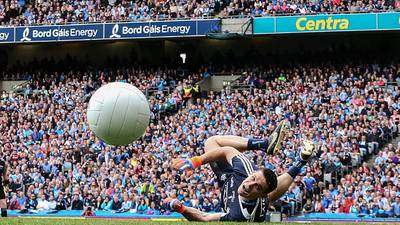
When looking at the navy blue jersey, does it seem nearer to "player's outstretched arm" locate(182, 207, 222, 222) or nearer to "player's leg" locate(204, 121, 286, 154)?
"player's outstretched arm" locate(182, 207, 222, 222)

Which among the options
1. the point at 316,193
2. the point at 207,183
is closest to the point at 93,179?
the point at 207,183

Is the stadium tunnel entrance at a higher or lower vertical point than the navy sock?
higher

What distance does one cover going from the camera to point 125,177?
74.6ft

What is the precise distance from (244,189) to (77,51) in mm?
26438

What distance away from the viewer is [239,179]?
388 inches

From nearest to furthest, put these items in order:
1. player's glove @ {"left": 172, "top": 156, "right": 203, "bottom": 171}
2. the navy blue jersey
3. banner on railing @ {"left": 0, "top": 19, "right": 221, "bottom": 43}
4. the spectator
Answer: the navy blue jersey, player's glove @ {"left": 172, "top": 156, "right": 203, "bottom": 171}, the spectator, banner on railing @ {"left": 0, "top": 19, "right": 221, "bottom": 43}

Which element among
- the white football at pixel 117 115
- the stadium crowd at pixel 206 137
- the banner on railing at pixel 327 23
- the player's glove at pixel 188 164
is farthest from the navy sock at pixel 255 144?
the banner on railing at pixel 327 23

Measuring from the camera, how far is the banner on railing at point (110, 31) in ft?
95.8

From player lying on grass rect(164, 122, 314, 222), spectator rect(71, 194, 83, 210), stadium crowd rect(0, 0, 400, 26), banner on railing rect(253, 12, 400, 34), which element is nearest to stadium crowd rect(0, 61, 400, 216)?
spectator rect(71, 194, 83, 210)

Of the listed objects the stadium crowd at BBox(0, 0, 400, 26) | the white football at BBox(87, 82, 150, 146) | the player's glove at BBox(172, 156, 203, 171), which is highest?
the stadium crowd at BBox(0, 0, 400, 26)

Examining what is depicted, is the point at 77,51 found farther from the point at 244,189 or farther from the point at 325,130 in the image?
the point at 244,189

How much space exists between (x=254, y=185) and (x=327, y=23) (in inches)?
749

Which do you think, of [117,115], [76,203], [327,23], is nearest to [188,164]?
[117,115]

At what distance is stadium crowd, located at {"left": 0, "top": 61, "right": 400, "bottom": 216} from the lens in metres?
20.5
